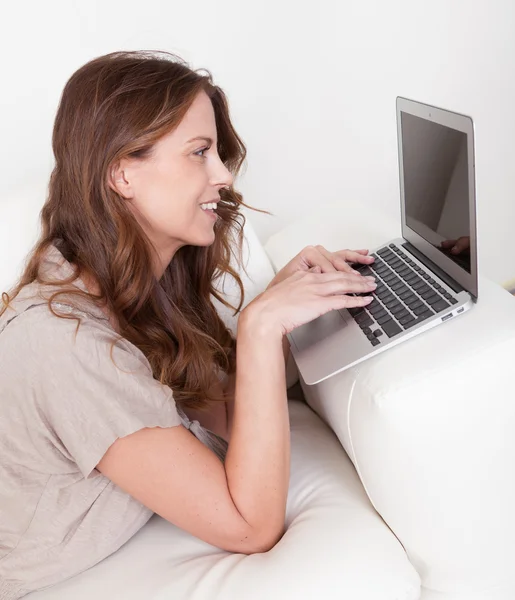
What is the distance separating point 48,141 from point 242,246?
24.7 inches

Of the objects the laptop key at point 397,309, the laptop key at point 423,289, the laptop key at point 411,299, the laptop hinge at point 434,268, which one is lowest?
the laptop key at point 397,309

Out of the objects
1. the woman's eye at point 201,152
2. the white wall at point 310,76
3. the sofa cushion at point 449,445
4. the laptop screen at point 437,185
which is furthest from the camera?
the white wall at point 310,76

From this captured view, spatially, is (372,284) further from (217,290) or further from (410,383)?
(217,290)

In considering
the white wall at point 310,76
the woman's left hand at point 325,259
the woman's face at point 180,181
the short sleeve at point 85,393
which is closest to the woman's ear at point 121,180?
the woman's face at point 180,181

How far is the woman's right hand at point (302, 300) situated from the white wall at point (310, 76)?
0.54m

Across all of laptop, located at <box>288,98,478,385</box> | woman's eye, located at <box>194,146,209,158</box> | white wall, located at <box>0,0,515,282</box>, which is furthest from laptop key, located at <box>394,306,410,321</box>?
white wall, located at <box>0,0,515,282</box>

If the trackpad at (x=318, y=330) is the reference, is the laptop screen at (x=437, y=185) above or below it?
above

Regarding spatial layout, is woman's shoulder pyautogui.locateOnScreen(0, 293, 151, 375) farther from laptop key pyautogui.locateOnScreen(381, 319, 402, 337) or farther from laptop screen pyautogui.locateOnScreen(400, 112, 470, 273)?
laptop screen pyautogui.locateOnScreen(400, 112, 470, 273)

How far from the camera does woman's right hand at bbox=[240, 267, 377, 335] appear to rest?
113 centimetres

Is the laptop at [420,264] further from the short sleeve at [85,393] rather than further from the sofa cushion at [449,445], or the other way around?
the short sleeve at [85,393]

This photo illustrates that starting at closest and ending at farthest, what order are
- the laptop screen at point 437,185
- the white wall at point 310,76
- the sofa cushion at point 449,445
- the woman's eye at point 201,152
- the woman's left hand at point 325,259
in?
the sofa cushion at point 449,445 < the laptop screen at point 437,185 < the woman's eye at point 201,152 < the woman's left hand at point 325,259 < the white wall at point 310,76

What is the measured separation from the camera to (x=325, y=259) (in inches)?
52.7

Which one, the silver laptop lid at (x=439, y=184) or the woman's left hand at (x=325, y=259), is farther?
the woman's left hand at (x=325, y=259)

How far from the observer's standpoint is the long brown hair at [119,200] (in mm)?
1110
